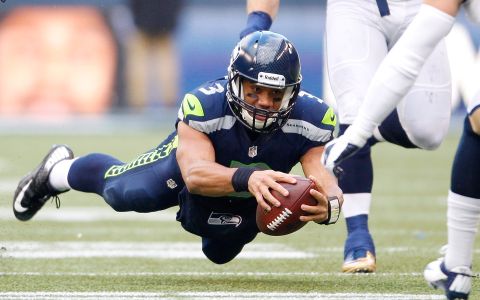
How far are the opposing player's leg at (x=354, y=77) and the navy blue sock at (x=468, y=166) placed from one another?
1.13 metres

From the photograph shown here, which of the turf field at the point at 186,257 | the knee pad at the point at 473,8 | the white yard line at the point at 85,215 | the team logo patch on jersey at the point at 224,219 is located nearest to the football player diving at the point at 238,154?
the team logo patch on jersey at the point at 224,219

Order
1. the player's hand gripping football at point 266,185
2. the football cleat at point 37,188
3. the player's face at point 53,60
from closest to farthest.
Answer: the player's hand gripping football at point 266,185
the football cleat at point 37,188
the player's face at point 53,60

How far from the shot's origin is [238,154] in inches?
158

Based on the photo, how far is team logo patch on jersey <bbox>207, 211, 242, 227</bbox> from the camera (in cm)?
418

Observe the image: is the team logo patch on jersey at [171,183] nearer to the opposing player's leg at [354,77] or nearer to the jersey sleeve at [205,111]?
the jersey sleeve at [205,111]

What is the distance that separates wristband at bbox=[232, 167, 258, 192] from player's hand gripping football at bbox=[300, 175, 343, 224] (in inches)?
7.7

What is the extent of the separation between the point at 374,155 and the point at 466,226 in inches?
Result: 328

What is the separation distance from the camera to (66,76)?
14836 mm

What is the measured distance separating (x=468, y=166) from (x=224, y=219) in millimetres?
1127

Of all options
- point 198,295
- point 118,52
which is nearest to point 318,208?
point 198,295

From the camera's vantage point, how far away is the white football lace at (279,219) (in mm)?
3648

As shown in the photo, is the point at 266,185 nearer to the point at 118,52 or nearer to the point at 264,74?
the point at 264,74

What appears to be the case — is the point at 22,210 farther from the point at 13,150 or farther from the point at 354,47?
the point at 13,150

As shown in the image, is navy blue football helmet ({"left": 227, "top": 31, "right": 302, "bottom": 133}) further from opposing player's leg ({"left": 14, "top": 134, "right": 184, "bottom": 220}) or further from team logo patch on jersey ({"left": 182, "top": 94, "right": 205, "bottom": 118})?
opposing player's leg ({"left": 14, "top": 134, "right": 184, "bottom": 220})
